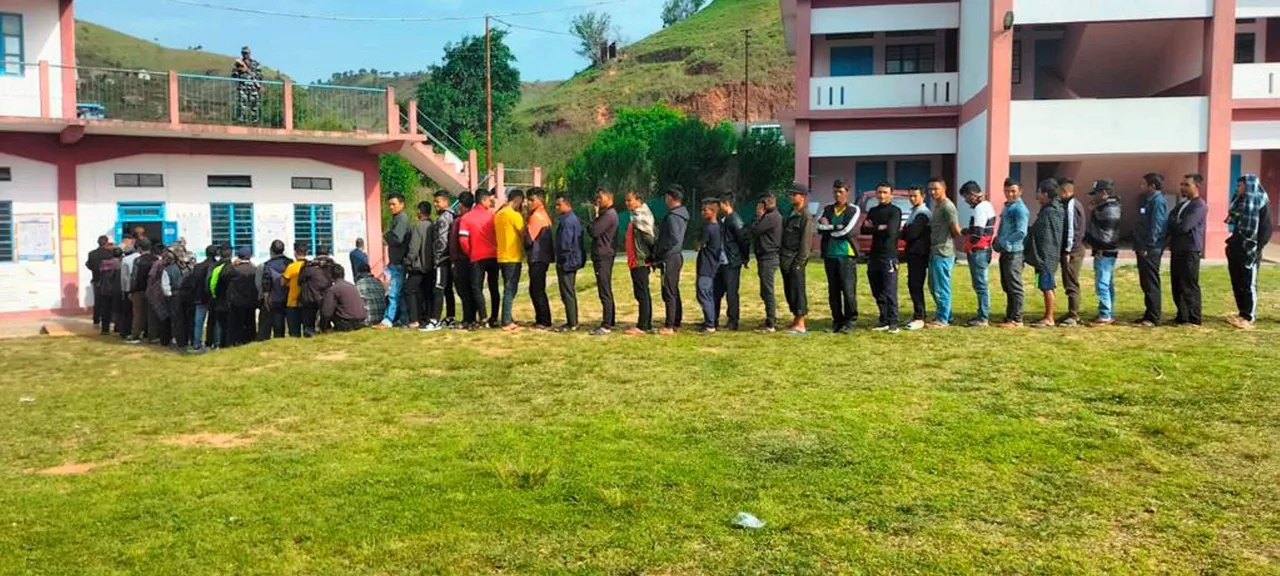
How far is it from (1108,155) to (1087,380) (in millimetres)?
13710

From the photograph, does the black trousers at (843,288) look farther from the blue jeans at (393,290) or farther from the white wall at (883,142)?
the white wall at (883,142)

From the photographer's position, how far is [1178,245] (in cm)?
1038

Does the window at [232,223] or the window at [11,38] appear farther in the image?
the window at [232,223]

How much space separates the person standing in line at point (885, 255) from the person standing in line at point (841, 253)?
211mm

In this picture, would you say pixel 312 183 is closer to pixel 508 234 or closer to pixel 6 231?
pixel 6 231

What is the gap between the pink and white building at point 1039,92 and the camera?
1912cm

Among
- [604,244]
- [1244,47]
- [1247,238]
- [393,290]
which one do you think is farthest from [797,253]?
[1244,47]

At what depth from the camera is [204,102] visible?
59.7 feet

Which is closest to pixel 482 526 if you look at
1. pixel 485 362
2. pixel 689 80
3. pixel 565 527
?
pixel 565 527

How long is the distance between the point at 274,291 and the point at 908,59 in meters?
18.6

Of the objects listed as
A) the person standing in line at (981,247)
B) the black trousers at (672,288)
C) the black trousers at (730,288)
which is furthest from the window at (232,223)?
the person standing in line at (981,247)

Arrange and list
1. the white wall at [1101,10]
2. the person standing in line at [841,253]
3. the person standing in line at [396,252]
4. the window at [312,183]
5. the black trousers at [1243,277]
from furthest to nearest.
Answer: the window at [312,183], the white wall at [1101,10], the person standing in line at [396,252], the person standing in line at [841,253], the black trousers at [1243,277]

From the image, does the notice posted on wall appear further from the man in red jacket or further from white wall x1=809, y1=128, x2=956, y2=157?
white wall x1=809, y1=128, x2=956, y2=157

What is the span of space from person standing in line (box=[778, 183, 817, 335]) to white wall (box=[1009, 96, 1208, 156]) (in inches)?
430
